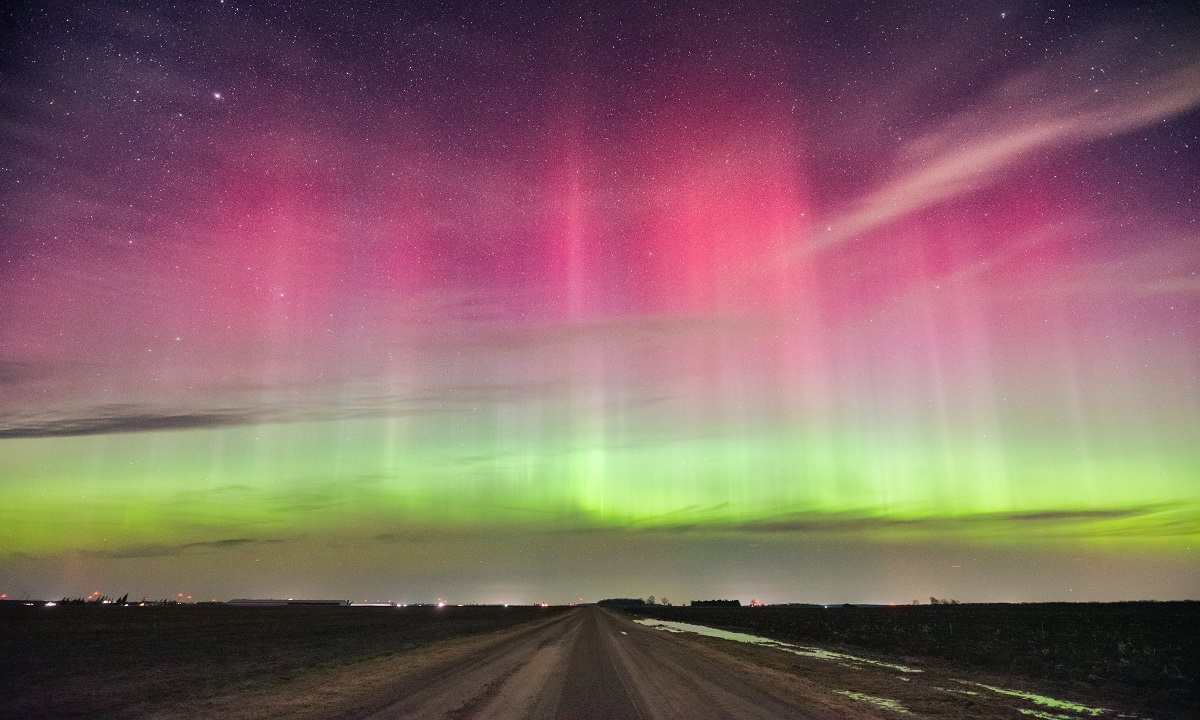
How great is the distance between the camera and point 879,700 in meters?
15.8

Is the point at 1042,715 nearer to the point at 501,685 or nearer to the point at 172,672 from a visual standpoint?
the point at 501,685

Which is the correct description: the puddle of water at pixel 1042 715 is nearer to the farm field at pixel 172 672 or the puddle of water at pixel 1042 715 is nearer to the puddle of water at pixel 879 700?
the puddle of water at pixel 879 700

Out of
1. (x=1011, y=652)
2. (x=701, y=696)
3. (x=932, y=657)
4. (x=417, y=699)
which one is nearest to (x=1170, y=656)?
(x=1011, y=652)

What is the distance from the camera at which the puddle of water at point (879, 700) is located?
47.8ft

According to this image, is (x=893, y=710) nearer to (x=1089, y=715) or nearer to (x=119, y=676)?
(x=1089, y=715)

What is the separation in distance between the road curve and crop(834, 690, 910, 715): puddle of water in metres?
2.43

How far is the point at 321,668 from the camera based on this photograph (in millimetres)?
21047

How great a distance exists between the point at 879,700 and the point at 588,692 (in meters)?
7.67

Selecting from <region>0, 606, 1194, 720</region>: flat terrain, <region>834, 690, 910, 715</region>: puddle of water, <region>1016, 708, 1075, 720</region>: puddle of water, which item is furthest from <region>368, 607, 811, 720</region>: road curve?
<region>1016, 708, 1075, 720</region>: puddle of water

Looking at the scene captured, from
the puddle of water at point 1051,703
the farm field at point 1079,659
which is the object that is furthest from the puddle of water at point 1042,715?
the farm field at point 1079,659

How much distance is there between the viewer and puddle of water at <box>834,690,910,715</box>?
47.8ft

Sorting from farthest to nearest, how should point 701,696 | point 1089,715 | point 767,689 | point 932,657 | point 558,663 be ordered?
point 932,657 < point 558,663 < point 767,689 < point 701,696 < point 1089,715

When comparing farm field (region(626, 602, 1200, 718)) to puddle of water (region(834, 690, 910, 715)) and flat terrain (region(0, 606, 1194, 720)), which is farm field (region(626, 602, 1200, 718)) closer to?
flat terrain (region(0, 606, 1194, 720))

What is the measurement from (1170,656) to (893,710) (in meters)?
17.4
